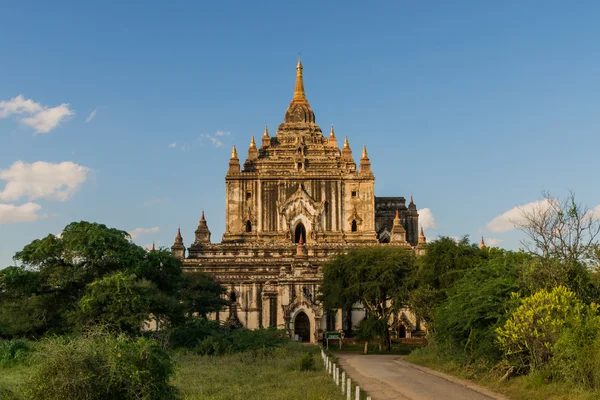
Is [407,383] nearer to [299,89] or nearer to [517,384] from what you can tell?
[517,384]

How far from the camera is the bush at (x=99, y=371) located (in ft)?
47.6

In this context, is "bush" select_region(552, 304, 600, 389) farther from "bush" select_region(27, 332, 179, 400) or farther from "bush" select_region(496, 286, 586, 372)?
"bush" select_region(27, 332, 179, 400)

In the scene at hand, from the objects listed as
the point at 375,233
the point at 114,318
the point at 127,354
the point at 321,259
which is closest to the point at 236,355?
the point at 114,318

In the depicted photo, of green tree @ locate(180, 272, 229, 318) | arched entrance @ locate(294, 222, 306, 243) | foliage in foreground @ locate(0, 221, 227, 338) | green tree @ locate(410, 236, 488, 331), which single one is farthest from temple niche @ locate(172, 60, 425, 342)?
foliage in foreground @ locate(0, 221, 227, 338)

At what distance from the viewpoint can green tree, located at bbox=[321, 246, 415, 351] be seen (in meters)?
48.2

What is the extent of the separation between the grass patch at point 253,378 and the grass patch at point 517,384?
575 cm

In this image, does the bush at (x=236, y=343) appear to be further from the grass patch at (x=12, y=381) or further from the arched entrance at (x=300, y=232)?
the arched entrance at (x=300, y=232)

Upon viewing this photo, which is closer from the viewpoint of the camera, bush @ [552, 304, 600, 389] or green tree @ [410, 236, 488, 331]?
bush @ [552, 304, 600, 389]

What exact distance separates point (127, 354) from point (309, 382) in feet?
36.3

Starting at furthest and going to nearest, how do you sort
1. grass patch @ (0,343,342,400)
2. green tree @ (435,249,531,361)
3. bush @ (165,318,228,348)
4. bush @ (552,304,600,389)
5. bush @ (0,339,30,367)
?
bush @ (165,318,228,348)
bush @ (0,339,30,367)
green tree @ (435,249,531,361)
grass patch @ (0,343,342,400)
bush @ (552,304,600,389)

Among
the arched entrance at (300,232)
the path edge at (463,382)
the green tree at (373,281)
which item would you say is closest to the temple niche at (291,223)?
the arched entrance at (300,232)

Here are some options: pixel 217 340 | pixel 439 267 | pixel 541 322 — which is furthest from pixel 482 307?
pixel 217 340

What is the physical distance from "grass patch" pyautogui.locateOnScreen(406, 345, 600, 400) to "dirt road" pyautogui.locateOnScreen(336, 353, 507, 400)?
0.50 m

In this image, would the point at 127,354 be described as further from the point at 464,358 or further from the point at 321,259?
the point at 321,259
